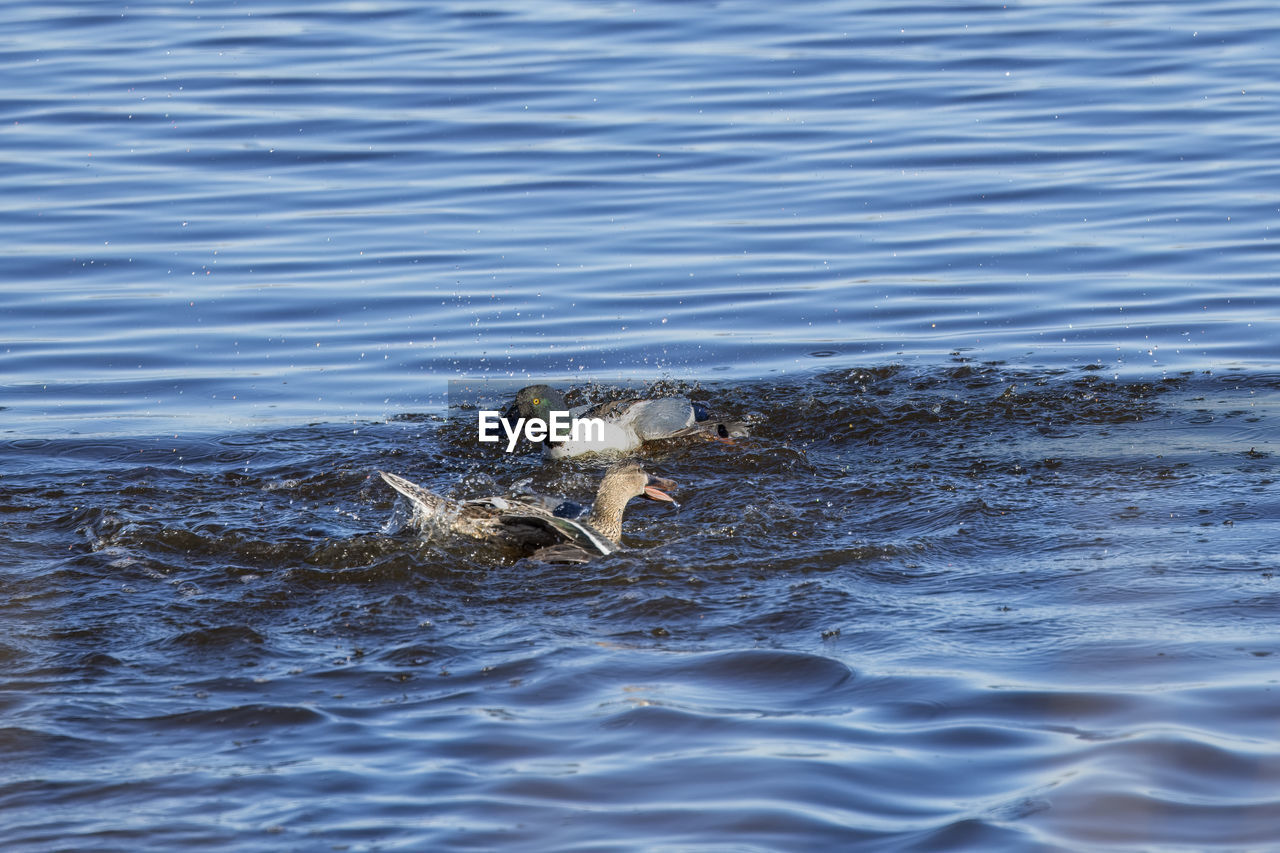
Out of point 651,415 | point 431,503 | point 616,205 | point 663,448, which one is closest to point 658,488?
point 431,503

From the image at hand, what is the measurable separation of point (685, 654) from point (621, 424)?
3.52 meters

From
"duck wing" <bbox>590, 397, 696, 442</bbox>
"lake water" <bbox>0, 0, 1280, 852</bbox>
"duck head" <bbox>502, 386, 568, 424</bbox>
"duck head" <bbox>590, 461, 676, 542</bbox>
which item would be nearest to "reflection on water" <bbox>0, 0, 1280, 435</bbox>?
"lake water" <bbox>0, 0, 1280, 852</bbox>

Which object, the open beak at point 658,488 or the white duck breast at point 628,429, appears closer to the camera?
the open beak at point 658,488

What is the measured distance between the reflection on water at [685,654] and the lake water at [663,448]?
21 millimetres

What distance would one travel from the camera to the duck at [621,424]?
8297mm

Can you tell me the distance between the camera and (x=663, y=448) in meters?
8.20

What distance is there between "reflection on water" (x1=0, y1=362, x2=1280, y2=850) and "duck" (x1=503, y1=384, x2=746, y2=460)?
0.37 metres

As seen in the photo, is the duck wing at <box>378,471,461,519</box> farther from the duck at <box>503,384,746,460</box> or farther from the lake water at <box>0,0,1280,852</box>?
the duck at <box>503,384,746,460</box>

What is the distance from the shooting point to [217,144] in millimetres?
14648

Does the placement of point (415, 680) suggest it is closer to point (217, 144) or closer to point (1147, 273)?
point (1147, 273)

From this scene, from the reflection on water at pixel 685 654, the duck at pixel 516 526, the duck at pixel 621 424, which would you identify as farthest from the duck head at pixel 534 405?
the duck at pixel 516 526

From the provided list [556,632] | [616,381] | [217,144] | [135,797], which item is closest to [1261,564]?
[556,632]

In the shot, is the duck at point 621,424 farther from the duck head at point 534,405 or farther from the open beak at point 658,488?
the open beak at point 658,488

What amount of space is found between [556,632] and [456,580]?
0.74 metres
